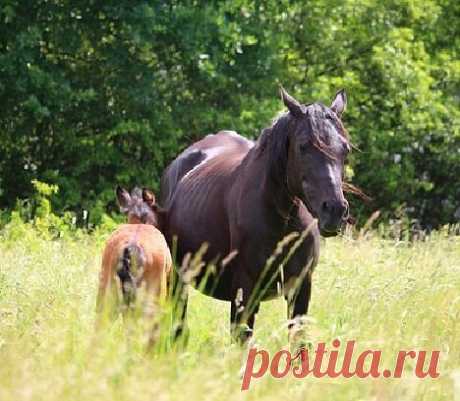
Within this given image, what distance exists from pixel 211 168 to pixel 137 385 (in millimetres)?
4449

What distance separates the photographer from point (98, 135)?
19250mm

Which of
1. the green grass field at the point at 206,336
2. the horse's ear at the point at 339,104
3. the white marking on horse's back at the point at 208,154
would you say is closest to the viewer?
the green grass field at the point at 206,336

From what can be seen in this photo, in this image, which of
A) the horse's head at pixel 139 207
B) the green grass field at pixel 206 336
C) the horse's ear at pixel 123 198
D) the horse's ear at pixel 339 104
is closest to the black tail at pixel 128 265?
the green grass field at pixel 206 336

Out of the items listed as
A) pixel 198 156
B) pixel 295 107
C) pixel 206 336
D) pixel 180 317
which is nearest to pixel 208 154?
pixel 198 156

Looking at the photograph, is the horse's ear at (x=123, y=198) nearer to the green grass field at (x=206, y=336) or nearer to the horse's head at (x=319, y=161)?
the green grass field at (x=206, y=336)

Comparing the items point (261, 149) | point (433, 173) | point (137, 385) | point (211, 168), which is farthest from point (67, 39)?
point (137, 385)

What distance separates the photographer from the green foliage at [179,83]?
18.0m

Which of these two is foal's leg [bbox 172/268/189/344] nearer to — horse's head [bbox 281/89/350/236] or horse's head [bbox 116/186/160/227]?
horse's head [bbox 281/89/350/236]

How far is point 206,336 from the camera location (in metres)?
6.45

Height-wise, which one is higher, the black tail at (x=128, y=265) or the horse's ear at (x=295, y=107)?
the horse's ear at (x=295, y=107)

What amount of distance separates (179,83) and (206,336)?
13.3 meters

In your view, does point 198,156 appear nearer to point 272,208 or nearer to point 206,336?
point 272,208

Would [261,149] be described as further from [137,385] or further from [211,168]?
[137,385]

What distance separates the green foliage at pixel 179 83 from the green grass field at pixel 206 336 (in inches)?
332
